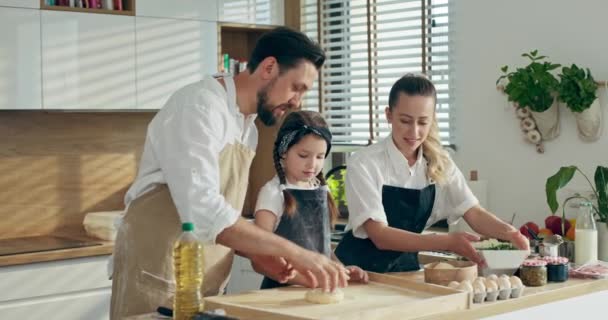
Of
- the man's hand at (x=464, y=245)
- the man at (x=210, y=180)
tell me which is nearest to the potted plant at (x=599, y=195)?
the man's hand at (x=464, y=245)

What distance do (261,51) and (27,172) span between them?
2.34m

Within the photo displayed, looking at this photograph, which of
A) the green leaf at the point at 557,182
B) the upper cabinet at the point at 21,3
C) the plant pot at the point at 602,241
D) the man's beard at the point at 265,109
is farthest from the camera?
the upper cabinet at the point at 21,3

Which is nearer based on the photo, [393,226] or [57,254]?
[393,226]

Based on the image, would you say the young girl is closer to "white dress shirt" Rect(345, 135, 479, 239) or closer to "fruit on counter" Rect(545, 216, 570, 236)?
"white dress shirt" Rect(345, 135, 479, 239)

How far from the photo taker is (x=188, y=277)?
217 centimetres

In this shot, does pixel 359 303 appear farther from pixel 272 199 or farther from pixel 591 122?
pixel 591 122

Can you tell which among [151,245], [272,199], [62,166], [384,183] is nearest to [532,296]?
[384,183]

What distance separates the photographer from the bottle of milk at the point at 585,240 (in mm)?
3281

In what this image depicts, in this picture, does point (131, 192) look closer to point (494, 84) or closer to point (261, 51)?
point (261, 51)

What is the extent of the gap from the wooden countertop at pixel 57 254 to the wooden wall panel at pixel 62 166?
1.64 feet

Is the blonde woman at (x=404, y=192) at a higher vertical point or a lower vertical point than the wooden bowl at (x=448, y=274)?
higher

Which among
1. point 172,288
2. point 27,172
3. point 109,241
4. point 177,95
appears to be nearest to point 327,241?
point 172,288

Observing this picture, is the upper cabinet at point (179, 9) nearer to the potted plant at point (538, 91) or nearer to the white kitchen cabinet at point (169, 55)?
the white kitchen cabinet at point (169, 55)

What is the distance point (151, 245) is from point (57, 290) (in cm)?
159
